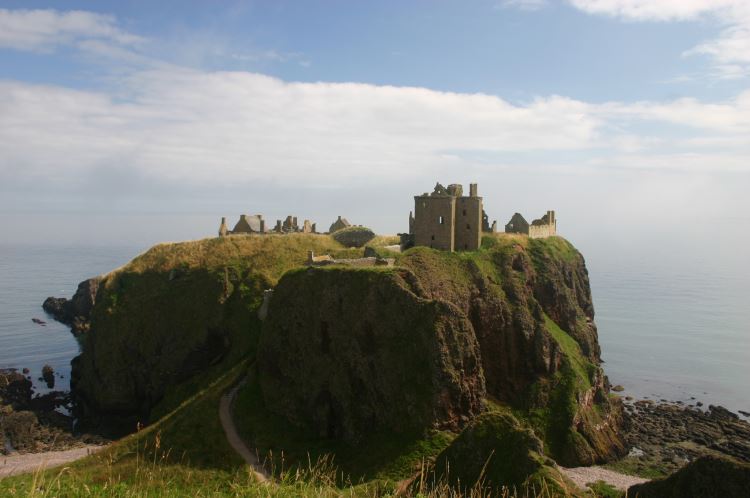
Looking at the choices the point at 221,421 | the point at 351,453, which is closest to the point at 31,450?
the point at 221,421

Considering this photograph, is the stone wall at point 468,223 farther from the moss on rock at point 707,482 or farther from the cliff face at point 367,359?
the moss on rock at point 707,482

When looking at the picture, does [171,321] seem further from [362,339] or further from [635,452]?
[635,452]

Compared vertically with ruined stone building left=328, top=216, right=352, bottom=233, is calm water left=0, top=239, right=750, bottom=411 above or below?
below

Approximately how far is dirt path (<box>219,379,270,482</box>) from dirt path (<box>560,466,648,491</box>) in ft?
78.1

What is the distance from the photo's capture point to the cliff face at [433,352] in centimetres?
4044

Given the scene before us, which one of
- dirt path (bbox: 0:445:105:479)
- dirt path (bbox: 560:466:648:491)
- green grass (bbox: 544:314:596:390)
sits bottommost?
dirt path (bbox: 560:466:648:491)

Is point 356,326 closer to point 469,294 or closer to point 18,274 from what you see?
point 469,294

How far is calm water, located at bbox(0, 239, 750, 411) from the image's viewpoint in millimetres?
76625

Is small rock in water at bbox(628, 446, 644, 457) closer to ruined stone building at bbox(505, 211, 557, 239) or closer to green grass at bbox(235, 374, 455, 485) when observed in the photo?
green grass at bbox(235, 374, 455, 485)

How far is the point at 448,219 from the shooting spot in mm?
57688

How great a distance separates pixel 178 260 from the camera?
64875 mm

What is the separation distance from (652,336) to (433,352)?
282ft

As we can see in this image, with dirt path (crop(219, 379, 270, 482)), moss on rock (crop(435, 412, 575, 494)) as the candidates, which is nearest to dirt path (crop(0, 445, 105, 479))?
dirt path (crop(219, 379, 270, 482))

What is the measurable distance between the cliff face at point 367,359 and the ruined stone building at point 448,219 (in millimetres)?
14722
